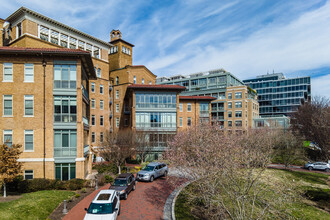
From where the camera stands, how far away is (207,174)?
546 inches

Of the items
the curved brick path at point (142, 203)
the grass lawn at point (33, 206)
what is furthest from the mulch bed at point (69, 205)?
the curved brick path at point (142, 203)

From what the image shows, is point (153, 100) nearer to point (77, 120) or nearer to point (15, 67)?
Answer: point (77, 120)

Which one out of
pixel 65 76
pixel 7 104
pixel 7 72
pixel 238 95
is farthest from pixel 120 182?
pixel 238 95

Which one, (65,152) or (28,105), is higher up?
(28,105)

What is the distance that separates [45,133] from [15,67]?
7464 millimetres

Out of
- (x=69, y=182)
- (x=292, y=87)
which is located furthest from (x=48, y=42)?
(x=292, y=87)

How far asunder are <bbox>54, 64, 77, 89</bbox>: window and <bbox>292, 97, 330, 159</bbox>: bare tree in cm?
2743

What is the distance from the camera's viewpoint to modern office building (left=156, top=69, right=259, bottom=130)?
207 feet

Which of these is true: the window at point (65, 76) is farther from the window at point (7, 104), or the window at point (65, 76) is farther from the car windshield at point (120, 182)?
the car windshield at point (120, 182)

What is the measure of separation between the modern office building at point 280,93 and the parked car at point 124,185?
307 feet

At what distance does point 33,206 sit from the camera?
15.3 meters

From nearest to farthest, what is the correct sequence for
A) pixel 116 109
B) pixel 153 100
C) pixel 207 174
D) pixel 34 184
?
pixel 207 174
pixel 34 184
pixel 153 100
pixel 116 109

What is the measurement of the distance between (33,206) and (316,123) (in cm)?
3423

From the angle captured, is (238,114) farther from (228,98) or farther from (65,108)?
(65,108)
